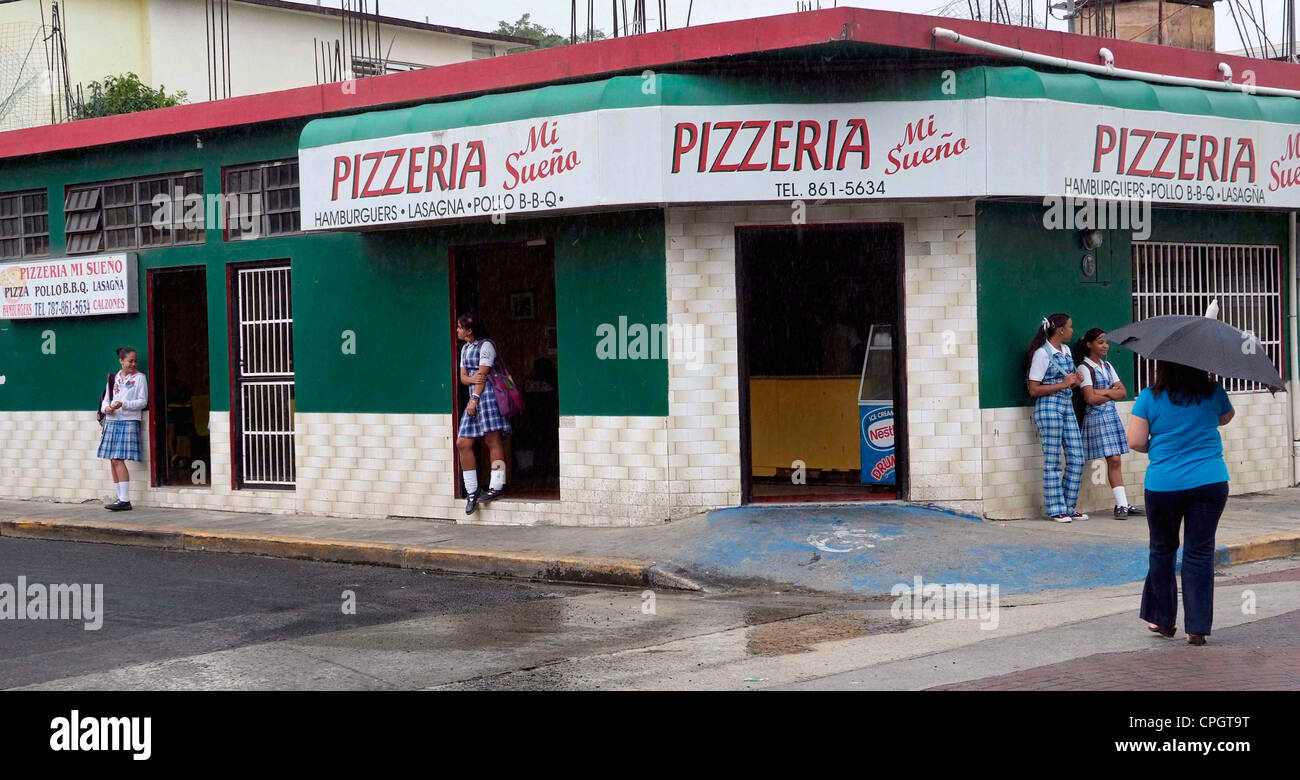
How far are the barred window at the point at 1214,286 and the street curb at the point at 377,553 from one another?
6.04 meters

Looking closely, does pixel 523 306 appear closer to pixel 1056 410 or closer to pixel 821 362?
pixel 821 362

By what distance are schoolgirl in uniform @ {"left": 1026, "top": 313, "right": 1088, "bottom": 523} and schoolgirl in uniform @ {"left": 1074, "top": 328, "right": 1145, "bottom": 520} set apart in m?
0.25

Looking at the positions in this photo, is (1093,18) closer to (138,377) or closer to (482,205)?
(482,205)

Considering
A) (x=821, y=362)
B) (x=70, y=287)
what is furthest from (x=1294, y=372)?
(x=70, y=287)

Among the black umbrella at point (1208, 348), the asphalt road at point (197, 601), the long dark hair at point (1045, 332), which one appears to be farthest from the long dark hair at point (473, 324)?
the black umbrella at point (1208, 348)

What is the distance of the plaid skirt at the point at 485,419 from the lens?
13.4m

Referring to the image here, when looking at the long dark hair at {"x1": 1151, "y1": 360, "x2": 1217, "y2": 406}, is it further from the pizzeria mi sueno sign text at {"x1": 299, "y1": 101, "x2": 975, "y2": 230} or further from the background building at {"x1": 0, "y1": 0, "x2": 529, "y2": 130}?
the background building at {"x1": 0, "y1": 0, "x2": 529, "y2": 130}

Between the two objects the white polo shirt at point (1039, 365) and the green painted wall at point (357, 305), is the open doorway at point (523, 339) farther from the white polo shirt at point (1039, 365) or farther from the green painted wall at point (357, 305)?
the white polo shirt at point (1039, 365)

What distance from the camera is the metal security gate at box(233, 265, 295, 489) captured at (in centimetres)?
1522

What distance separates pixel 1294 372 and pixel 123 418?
513 inches

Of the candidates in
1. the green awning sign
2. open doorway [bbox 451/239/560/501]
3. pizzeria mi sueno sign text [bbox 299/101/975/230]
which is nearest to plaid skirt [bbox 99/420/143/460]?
open doorway [bbox 451/239/560/501]

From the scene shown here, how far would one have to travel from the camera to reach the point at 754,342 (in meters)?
15.3
